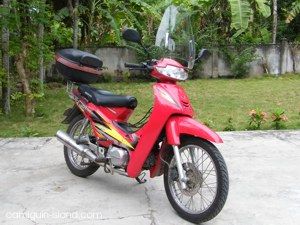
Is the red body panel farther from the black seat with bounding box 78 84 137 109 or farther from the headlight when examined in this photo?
the black seat with bounding box 78 84 137 109

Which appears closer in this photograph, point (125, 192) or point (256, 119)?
point (125, 192)

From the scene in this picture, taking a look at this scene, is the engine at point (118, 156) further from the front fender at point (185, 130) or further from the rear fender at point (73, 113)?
the rear fender at point (73, 113)

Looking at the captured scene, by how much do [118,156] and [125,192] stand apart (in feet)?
1.34

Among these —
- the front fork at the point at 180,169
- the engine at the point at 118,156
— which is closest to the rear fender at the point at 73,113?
the engine at the point at 118,156

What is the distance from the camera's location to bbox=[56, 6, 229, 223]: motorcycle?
126 inches

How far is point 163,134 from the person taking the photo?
340cm

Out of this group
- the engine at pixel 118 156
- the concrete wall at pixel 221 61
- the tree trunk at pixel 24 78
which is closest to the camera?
the engine at pixel 118 156

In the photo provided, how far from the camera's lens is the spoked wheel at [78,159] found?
14.0 ft

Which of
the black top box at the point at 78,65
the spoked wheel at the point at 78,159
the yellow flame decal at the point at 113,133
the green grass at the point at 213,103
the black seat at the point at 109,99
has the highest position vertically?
the black top box at the point at 78,65

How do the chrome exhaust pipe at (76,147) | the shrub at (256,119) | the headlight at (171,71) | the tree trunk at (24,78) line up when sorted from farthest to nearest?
1. the tree trunk at (24,78)
2. the shrub at (256,119)
3. the chrome exhaust pipe at (76,147)
4. the headlight at (171,71)

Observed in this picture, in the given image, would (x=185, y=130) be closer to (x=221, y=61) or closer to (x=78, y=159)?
(x=78, y=159)

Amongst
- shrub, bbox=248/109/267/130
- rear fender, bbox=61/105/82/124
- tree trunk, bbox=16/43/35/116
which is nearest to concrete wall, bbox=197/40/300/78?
tree trunk, bbox=16/43/35/116

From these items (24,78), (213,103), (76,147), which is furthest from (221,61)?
(76,147)

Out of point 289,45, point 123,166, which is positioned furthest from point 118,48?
point 123,166
